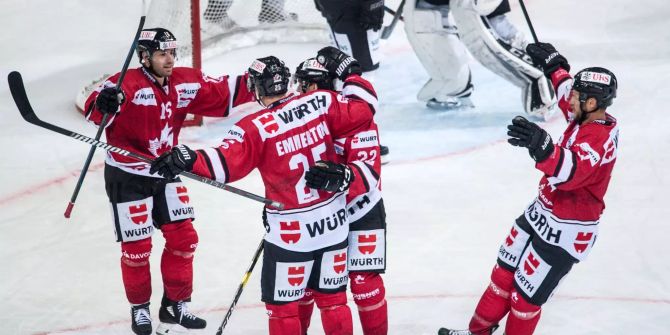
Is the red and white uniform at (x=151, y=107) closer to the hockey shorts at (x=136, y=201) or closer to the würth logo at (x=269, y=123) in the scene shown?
the hockey shorts at (x=136, y=201)

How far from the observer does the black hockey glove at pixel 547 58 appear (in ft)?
14.2

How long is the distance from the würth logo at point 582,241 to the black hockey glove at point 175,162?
143cm

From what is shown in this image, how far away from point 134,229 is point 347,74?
42.6 inches

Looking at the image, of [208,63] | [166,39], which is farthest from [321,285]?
[208,63]

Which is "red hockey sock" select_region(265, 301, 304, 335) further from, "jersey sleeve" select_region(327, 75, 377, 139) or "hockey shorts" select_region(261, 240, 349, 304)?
"jersey sleeve" select_region(327, 75, 377, 139)

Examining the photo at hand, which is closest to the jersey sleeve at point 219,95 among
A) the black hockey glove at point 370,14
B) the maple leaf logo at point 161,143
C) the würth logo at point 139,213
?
the maple leaf logo at point 161,143

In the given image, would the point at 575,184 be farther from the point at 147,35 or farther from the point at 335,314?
the point at 147,35

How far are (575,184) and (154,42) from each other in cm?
169

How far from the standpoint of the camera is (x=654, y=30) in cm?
858

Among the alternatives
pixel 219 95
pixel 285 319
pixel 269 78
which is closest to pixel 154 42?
pixel 219 95

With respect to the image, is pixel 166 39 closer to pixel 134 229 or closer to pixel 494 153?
pixel 134 229

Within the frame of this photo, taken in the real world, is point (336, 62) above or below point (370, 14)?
above

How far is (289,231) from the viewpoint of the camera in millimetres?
3689

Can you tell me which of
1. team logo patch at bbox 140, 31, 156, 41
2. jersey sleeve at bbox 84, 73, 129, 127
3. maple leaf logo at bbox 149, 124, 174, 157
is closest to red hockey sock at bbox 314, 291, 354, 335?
maple leaf logo at bbox 149, 124, 174, 157
